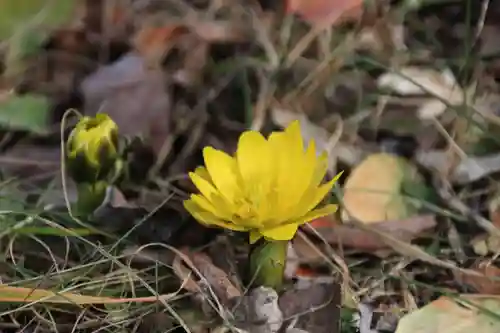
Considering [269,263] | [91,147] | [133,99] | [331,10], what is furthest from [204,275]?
[331,10]

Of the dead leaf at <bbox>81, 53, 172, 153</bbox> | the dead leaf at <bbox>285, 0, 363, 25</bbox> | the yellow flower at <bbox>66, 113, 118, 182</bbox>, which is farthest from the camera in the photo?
the dead leaf at <bbox>285, 0, 363, 25</bbox>

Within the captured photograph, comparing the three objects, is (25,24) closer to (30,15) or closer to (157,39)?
(30,15)

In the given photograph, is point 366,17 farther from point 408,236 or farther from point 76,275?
point 76,275

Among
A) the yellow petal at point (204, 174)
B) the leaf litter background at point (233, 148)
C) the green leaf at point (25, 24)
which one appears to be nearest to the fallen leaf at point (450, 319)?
the leaf litter background at point (233, 148)

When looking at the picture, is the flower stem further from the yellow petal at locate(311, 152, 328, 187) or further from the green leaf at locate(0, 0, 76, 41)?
the green leaf at locate(0, 0, 76, 41)

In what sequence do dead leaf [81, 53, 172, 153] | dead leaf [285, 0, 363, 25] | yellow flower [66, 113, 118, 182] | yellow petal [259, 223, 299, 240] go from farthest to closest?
dead leaf [285, 0, 363, 25] < dead leaf [81, 53, 172, 153] < yellow flower [66, 113, 118, 182] < yellow petal [259, 223, 299, 240]

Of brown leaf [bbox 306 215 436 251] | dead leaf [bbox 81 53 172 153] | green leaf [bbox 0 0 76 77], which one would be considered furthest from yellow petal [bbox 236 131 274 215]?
green leaf [bbox 0 0 76 77]
